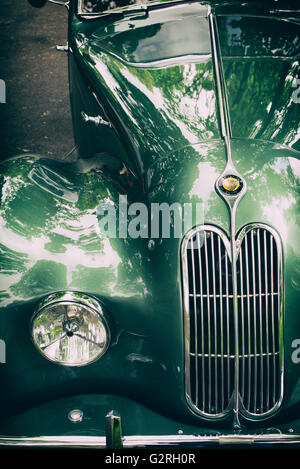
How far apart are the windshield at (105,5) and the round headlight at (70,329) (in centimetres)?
202

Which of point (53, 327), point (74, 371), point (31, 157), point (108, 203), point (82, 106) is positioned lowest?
point (74, 371)

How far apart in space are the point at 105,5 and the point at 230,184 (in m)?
1.77

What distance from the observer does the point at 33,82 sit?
666 cm

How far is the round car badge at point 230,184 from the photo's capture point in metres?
2.31

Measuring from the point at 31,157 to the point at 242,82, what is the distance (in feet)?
3.91

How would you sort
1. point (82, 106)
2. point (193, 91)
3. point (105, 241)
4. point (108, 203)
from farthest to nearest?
1. point (82, 106)
2. point (193, 91)
3. point (108, 203)
4. point (105, 241)

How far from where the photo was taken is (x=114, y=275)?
232 cm

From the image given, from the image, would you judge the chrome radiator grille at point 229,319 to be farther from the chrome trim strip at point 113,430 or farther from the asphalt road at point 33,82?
the asphalt road at point 33,82

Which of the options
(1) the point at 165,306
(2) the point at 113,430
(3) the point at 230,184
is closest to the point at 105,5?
(3) the point at 230,184

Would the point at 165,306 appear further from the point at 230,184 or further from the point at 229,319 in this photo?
the point at 230,184

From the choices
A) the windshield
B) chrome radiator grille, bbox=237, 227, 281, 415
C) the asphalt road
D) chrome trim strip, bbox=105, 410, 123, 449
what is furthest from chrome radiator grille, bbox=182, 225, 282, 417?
the asphalt road

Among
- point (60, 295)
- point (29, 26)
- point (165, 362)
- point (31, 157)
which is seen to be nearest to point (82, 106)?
point (31, 157)

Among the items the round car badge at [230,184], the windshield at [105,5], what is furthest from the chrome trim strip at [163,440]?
the windshield at [105,5]

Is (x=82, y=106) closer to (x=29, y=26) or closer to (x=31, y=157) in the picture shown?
(x=31, y=157)
